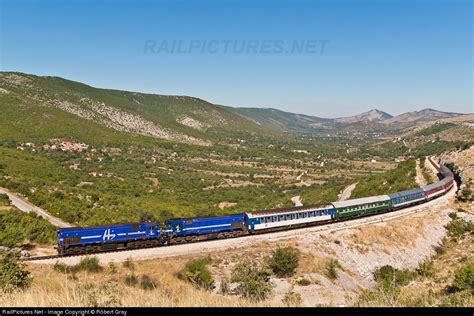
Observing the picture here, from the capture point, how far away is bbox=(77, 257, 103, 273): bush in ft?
84.2

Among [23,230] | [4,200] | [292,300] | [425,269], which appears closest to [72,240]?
[23,230]

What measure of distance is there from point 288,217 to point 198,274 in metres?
17.3

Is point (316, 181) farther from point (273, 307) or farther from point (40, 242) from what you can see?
point (273, 307)

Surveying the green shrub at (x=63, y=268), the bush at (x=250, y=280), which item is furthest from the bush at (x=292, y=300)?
the green shrub at (x=63, y=268)

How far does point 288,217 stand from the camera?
40188mm

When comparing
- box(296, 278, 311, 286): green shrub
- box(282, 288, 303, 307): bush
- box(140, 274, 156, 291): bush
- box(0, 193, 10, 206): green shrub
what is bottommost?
box(296, 278, 311, 286): green shrub

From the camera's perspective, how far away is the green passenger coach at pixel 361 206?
1767 inches

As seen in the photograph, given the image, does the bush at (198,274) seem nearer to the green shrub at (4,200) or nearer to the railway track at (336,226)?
the railway track at (336,226)

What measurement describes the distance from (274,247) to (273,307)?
26.1m

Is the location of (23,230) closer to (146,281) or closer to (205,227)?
(146,281)

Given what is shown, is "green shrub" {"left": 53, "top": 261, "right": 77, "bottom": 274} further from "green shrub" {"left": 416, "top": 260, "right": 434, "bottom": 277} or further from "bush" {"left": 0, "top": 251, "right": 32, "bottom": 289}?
"green shrub" {"left": 416, "top": 260, "right": 434, "bottom": 277}

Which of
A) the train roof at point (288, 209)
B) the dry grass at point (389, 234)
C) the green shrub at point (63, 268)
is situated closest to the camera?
the green shrub at point (63, 268)

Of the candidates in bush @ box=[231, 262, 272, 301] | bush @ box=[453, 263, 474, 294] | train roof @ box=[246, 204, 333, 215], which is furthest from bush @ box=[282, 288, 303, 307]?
train roof @ box=[246, 204, 333, 215]

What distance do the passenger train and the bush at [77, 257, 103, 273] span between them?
137 inches
